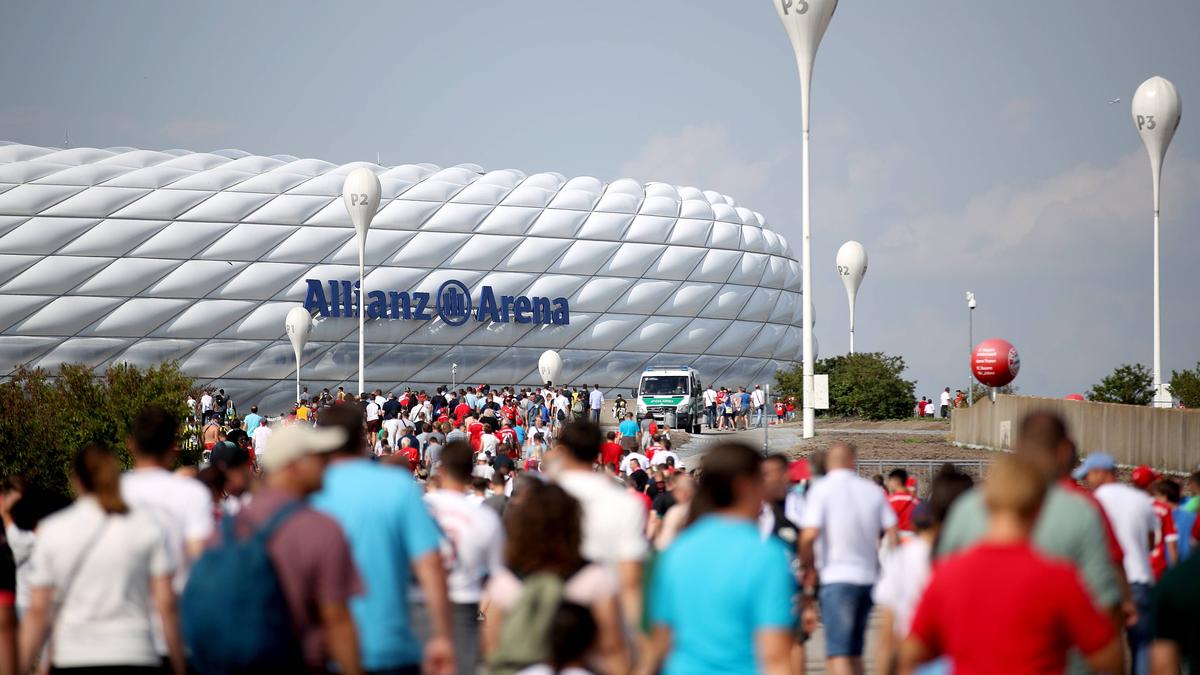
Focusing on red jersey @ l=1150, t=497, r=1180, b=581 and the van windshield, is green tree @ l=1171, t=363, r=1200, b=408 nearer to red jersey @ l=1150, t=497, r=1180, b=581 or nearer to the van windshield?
the van windshield

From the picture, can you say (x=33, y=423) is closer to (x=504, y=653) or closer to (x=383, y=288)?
(x=504, y=653)

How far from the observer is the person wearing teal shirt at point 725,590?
4531 millimetres

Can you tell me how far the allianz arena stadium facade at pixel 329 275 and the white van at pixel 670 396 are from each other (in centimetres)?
2062

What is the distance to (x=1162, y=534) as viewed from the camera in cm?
977

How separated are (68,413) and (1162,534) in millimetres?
21892

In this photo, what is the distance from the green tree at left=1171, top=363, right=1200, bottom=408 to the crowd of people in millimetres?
44040

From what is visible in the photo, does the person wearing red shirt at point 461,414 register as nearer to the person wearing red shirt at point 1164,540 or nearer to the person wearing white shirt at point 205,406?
the person wearing white shirt at point 205,406

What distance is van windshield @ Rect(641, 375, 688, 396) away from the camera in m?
41.7

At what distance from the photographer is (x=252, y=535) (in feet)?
15.4

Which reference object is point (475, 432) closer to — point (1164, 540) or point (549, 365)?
point (1164, 540)

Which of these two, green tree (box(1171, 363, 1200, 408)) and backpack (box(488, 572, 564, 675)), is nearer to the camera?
backpack (box(488, 572, 564, 675))

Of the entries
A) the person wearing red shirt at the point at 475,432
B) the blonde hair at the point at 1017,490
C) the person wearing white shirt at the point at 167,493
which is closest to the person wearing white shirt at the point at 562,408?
the person wearing red shirt at the point at 475,432

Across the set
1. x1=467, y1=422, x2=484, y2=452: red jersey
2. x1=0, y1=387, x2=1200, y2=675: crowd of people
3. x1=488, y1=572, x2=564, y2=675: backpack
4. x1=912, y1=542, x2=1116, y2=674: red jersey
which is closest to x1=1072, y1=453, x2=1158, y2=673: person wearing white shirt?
x1=0, y1=387, x2=1200, y2=675: crowd of people

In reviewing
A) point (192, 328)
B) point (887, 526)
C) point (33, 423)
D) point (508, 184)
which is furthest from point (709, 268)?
point (887, 526)
